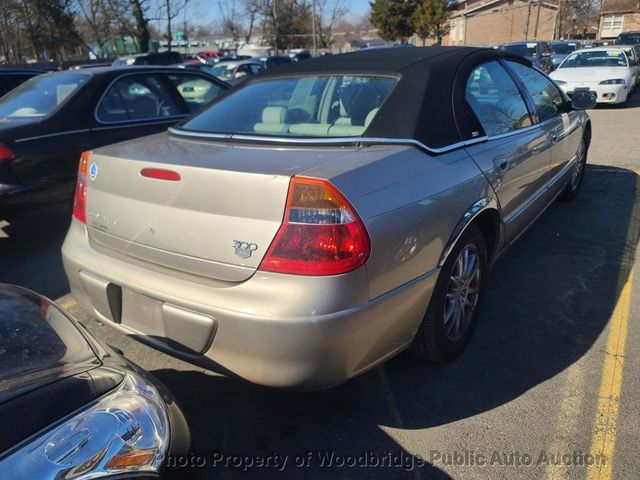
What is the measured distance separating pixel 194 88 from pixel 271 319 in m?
4.98

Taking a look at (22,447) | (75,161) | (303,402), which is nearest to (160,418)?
(22,447)

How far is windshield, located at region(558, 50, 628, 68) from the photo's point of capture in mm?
14672

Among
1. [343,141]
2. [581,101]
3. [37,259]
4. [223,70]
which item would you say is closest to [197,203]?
[343,141]

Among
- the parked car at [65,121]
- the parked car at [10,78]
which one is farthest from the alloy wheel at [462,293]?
the parked car at [10,78]

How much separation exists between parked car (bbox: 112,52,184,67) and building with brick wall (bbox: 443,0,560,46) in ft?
122

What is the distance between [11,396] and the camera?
4.72ft

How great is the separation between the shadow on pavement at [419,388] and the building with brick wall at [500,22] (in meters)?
53.2

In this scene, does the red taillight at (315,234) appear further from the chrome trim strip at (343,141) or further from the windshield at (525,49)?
the windshield at (525,49)

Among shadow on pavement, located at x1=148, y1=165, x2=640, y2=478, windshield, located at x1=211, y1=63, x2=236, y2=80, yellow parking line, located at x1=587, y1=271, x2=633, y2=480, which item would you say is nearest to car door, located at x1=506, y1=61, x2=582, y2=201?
shadow on pavement, located at x1=148, y1=165, x2=640, y2=478

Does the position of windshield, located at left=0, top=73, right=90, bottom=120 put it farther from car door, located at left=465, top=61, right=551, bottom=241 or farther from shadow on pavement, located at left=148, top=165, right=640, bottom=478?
car door, located at left=465, top=61, right=551, bottom=241

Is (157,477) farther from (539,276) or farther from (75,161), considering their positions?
(75,161)

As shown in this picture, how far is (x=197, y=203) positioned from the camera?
2135 millimetres

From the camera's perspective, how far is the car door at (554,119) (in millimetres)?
3986

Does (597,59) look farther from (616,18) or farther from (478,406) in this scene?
(616,18)
